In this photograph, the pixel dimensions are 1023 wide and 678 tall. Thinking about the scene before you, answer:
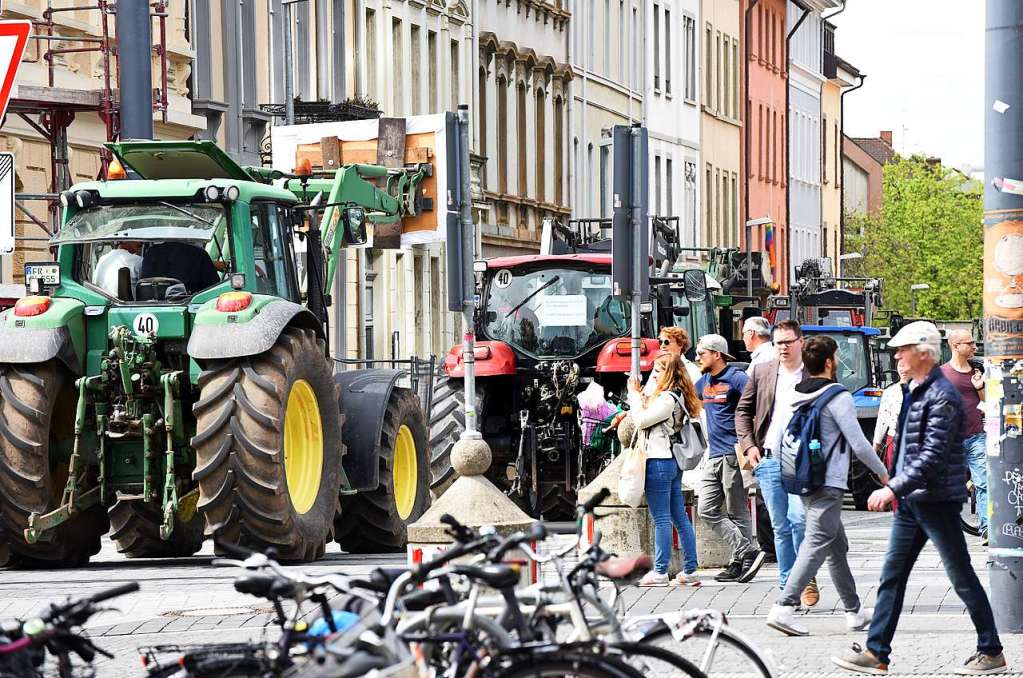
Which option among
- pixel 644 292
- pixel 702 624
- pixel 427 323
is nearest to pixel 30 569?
pixel 644 292

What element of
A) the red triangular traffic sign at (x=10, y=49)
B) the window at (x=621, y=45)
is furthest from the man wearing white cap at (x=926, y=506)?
the window at (x=621, y=45)

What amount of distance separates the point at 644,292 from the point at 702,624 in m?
11.2

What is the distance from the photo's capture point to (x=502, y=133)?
159 ft

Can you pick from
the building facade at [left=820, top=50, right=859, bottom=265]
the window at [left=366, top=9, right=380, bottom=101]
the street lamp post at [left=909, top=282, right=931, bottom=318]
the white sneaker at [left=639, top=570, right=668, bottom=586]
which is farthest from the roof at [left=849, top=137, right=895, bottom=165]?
the white sneaker at [left=639, top=570, right=668, bottom=586]

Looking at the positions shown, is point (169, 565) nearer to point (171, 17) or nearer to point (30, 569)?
point (30, 569)

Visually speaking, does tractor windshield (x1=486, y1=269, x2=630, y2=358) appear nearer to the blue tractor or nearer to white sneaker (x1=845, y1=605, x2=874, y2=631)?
the blue tractor

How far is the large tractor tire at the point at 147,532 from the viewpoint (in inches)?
667

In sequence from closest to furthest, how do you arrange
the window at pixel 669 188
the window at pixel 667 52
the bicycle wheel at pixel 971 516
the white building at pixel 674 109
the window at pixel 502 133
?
the bicycle wheel at pixel 971 516 → the window at pixel 502 133 → the white building at pixel 674 109 → the window at pixel 667 52 → the window at pixel 669 188

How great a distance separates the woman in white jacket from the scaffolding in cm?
940

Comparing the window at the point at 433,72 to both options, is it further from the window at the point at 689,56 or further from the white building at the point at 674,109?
the window at the point at 689,56

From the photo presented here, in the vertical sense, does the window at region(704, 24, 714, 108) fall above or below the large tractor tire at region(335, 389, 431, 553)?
above

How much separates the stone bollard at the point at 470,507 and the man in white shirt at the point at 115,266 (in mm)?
4335

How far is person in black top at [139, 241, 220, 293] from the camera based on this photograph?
53.3 ft

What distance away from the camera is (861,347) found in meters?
29.0
